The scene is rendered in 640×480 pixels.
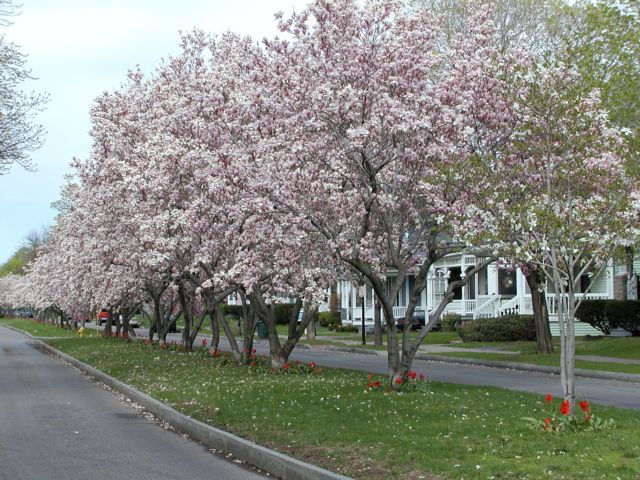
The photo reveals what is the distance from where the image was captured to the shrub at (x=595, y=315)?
118 feet

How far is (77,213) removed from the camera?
3288cm

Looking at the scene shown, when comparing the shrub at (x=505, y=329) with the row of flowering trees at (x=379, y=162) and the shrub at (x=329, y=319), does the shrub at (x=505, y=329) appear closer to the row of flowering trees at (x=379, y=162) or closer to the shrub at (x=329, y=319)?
the row of flowering trees at (x=379, y=162)

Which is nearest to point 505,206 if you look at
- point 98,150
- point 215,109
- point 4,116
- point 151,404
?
point 151,404

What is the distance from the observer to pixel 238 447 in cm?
1110

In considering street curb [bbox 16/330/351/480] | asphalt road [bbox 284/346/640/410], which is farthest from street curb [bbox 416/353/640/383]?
street curb [bbox 16/330/351/480]

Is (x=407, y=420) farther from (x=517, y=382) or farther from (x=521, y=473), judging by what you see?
(x=517, y=382)

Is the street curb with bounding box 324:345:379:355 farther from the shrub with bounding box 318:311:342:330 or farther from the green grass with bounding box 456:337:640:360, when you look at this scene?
the shrub with bounding box 318:311:342:330

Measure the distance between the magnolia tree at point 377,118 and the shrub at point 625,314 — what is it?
20194 millimetres

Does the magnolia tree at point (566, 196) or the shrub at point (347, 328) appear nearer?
the magnolia tree at point (566, 196)

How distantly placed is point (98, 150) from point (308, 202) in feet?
47.5

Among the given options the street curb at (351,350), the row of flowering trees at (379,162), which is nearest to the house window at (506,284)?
the street curb at (351,350)

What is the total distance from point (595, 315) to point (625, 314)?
179 centimetres

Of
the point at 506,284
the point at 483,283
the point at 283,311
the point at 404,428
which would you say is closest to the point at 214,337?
the point at 404,428

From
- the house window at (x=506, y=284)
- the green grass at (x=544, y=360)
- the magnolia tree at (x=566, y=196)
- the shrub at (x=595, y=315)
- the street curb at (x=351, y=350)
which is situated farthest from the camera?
the house window at (x=506, y=284)
